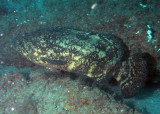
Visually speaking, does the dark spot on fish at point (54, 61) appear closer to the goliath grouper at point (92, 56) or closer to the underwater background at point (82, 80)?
the goliath grouper at point (92, 56)

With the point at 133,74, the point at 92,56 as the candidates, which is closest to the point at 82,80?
the point at 92,56

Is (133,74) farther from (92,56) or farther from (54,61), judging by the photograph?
(54,61)

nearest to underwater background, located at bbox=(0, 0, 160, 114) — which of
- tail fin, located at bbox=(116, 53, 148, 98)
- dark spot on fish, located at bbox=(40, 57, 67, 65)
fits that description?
tail fin, located at bbox=(116, 53, 148, 98)

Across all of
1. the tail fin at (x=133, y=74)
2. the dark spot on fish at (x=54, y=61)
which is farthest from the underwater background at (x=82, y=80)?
the dark spot on fish at (x=54, y=61)

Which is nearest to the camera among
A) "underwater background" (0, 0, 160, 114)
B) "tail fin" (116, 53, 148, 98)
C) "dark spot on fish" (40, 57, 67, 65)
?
"underwater background" (0, 0, 160, 114)

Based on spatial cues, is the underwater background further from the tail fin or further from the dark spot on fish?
the dark spot on fish

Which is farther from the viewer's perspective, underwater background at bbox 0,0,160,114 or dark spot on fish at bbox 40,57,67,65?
dark spot on fish at bbox 40,57,67,65

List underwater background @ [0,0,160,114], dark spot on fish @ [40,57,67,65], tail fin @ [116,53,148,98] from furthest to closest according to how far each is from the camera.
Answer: dark spot on fish @ [40,57,67,65], tail fin @ [116,53,148,98], underwater background @ [0,0,160,114]
